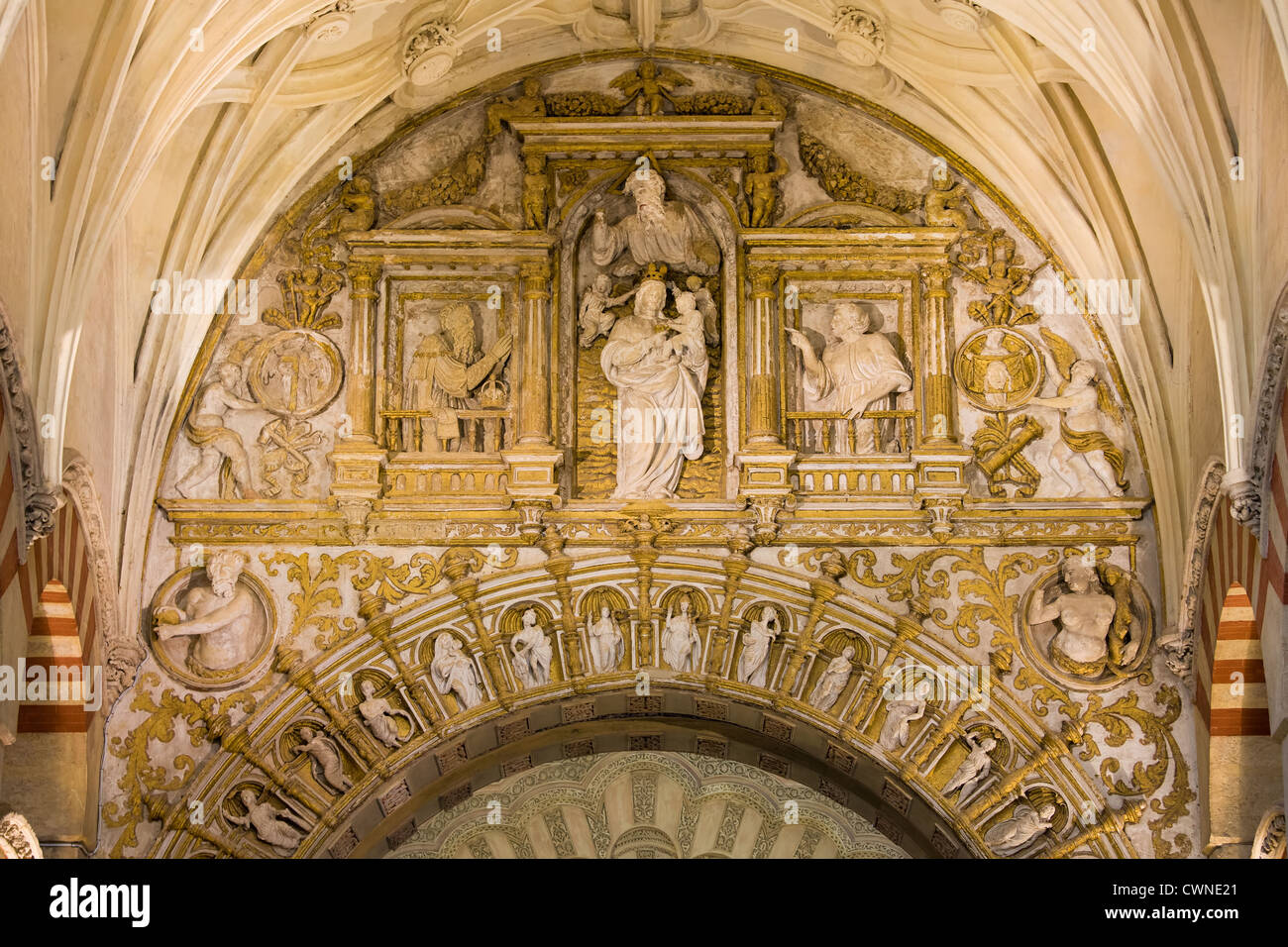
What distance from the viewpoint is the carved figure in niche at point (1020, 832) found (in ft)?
46.7

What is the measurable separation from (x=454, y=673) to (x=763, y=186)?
4.15 m

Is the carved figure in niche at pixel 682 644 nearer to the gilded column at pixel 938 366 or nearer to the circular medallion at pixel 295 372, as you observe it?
the gilded column at pixel 938 366

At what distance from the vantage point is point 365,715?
47.6 feet

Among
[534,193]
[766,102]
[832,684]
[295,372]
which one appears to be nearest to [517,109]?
[534,193]

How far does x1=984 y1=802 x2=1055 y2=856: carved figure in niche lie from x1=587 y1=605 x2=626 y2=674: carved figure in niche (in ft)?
9.02

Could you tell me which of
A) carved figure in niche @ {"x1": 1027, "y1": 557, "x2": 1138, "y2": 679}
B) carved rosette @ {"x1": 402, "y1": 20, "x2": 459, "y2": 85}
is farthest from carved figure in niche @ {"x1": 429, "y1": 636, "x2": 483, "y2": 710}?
carved rosette @ {"x1": 402, "y1": 20, "x2": 459, "y2": 85}

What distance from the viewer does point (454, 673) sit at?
576 inches

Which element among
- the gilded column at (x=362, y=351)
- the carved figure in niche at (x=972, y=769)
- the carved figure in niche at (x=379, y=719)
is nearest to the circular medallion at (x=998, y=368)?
the carved figure in niche at (x=972, y=769)

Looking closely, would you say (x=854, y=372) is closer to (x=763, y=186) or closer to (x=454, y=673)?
(x=763, y=186)

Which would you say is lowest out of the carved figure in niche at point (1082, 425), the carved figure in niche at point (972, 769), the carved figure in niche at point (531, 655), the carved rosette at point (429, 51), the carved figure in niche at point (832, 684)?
the carved figure in niche at point (972, 769)

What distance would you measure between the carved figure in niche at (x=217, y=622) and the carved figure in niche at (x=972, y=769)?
15.7 feet

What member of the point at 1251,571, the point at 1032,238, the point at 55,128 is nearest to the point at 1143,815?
the point at 1251,571

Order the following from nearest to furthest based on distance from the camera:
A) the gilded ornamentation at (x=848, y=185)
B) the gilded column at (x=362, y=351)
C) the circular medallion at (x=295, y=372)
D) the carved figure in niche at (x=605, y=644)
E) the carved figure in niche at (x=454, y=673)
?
the carved figure in niche at (x=454, y=673) → the carved figure in niche at (x=605, y=644) → the gilded column at (x=362, y=351) → the circular medallion at (x=295, y=372) → the gilded ornamentation at (x=848, y=185)

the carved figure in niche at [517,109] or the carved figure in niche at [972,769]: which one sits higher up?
the carved figure in niche at [517,109]
